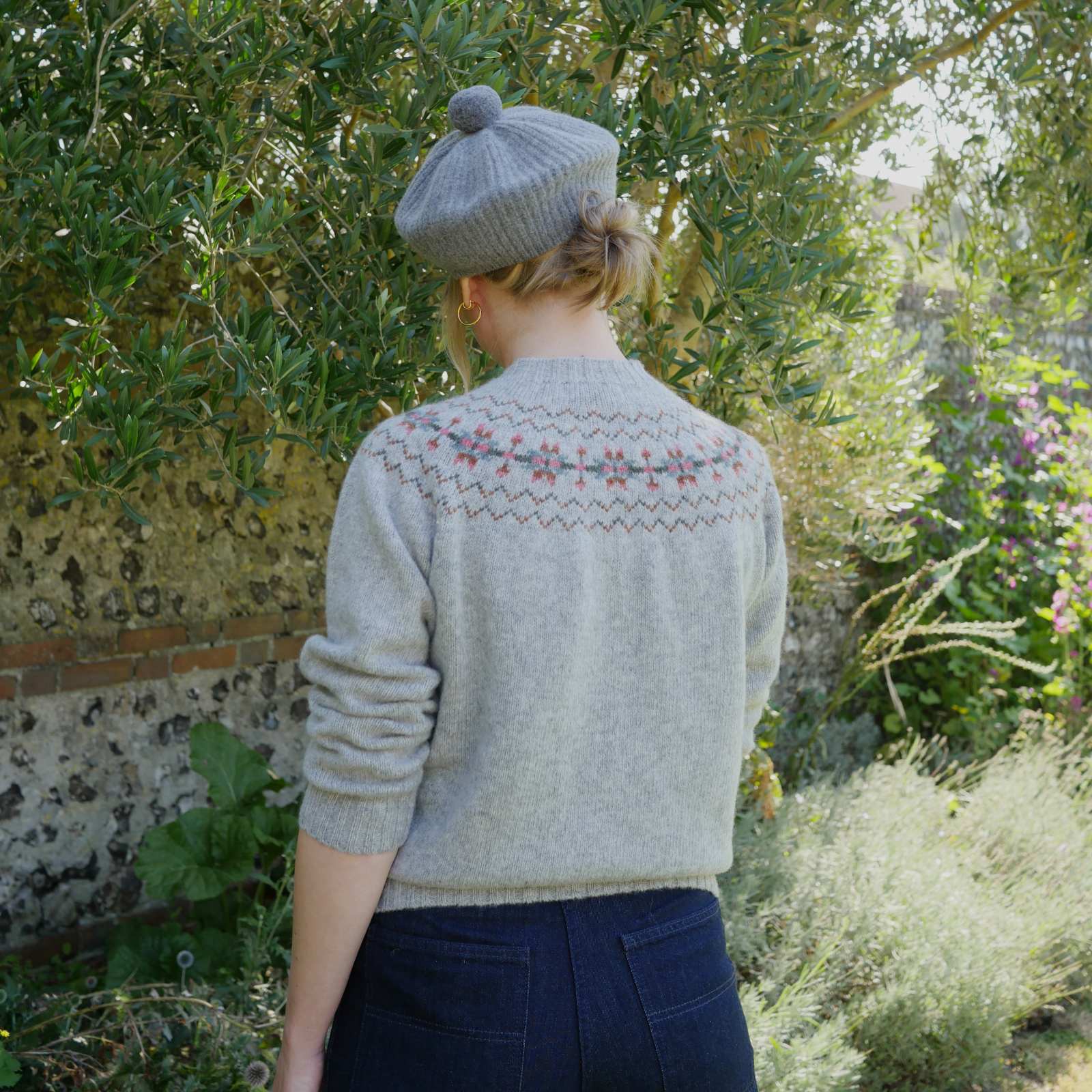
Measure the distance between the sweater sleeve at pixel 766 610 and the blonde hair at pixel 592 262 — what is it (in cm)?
31

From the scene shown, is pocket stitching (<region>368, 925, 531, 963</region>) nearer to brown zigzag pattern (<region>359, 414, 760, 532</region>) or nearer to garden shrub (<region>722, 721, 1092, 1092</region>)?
brown zigzag pattern (<region>359, 414, 760, 532</region>)

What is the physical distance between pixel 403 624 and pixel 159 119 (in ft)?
4.89

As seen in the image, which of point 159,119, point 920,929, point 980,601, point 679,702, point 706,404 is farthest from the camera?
point 980,601

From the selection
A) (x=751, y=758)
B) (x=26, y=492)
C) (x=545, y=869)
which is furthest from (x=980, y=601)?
(x=545, y=869)

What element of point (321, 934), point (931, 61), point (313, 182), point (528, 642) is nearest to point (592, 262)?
point (528, 642)

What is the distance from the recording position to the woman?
123 centimetres

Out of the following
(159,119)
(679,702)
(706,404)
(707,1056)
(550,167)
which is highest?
(159,119)

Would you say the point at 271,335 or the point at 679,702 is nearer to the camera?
the point at 679,702

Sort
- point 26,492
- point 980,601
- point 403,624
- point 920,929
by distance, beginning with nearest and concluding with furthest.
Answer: point 403,624, point 26,492, point 920,929, point 980,601

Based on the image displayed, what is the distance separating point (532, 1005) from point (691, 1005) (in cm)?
20

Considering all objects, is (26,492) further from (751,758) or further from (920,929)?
(920,929)

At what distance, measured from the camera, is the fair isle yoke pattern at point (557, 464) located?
123 centimetres

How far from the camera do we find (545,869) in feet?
4.14

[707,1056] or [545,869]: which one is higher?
[545,869]
